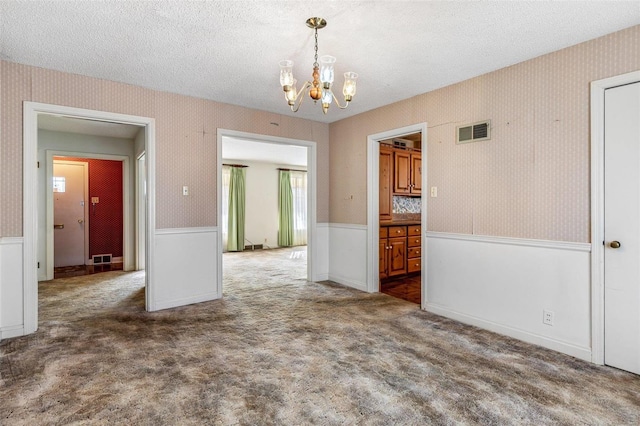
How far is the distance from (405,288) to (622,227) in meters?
2.77

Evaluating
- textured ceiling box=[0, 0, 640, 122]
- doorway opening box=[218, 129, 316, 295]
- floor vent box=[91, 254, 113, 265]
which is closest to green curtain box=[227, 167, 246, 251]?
doorway opening box=[218, 129, 316, 295]

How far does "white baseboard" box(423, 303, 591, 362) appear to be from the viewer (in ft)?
8.75

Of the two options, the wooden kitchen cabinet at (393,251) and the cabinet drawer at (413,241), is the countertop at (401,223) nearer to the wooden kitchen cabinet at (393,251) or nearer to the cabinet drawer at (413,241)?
the wooden kitchen cabinet at (393,251)

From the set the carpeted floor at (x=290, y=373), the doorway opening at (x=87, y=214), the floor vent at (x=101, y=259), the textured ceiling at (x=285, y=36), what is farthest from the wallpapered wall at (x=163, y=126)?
the floor vent at (x=101, y=259)

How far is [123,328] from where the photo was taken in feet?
10.7

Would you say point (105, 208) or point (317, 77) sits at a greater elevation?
point (317, 77)

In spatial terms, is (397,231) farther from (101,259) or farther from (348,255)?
(101,259)

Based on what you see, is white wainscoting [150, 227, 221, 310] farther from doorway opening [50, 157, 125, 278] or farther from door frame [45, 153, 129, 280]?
doorway opening [50, 157, 125, 278]

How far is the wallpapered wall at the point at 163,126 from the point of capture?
10.0 ft

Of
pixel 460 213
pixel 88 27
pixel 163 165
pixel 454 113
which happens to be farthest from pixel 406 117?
pixel 88 27

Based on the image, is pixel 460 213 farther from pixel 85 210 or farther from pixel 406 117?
pixel 85 210

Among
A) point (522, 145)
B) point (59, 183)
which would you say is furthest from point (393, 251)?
point (59, 183)

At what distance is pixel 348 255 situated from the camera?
16.5 feet

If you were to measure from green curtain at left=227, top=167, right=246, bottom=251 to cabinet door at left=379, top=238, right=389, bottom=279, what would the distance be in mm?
4859
